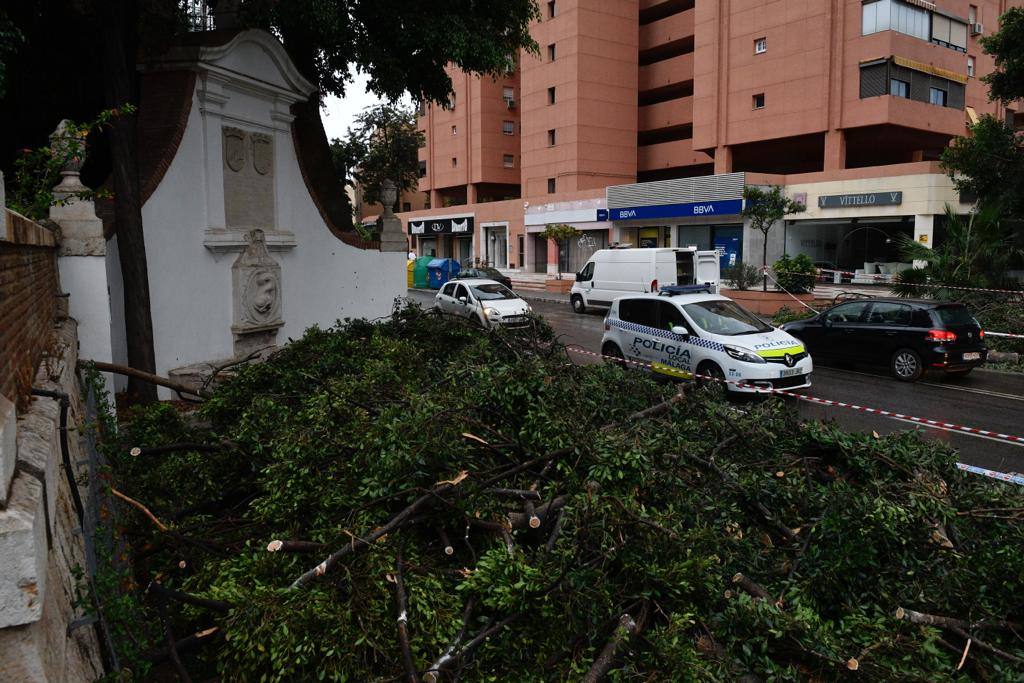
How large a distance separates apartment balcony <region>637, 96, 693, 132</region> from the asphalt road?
34914 millimetres

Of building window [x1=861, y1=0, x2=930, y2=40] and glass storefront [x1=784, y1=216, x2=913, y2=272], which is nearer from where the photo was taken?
building window [x1=861, y1=0, x2=930, y2=40]

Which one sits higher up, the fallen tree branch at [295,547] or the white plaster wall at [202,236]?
the white plaster wall at [202,236]

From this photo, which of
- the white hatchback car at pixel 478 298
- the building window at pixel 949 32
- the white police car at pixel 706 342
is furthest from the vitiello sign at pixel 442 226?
the white police car at pixel 706 342

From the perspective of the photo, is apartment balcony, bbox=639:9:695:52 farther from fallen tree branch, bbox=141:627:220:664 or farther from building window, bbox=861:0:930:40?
fallen tree branch, bbox=141:627:220:664

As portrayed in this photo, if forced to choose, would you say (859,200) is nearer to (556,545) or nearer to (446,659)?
(556,545)

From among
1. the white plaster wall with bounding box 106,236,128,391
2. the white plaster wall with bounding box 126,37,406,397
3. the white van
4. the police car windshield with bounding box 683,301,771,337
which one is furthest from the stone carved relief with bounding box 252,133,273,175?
the white van

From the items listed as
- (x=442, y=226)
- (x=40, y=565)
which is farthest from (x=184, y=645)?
(x=442, y=226)

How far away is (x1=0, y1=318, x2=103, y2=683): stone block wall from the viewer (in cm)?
204

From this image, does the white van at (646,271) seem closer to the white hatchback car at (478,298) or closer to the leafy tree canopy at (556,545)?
the white hatchback car at (478,298)

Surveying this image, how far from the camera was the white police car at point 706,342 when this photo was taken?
38.2 feet

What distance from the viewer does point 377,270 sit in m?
15.0

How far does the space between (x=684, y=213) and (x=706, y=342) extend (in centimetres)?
2673

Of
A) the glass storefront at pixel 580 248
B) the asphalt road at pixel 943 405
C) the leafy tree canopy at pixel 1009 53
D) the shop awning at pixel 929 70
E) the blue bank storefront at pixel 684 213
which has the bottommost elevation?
the asphalt road at pixel 943 405

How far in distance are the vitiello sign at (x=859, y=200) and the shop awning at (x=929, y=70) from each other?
694cm
